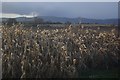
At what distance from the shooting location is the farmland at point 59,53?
7.10 m

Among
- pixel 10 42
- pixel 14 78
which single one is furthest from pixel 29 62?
pixel 10 42

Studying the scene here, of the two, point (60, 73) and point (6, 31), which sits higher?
point (6, 31)

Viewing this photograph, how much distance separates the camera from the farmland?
7.10 m

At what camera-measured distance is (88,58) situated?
324 inches

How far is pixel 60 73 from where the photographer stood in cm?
711

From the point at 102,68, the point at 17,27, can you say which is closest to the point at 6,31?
the point at 17,27

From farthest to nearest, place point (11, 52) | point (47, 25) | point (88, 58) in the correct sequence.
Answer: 1. point (47, 25)
2. point (88, 58)
3. point (11, 52)

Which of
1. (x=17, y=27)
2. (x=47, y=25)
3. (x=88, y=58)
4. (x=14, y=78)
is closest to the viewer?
(x=14, y=78)

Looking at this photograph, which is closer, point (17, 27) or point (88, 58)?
point (88, 58)

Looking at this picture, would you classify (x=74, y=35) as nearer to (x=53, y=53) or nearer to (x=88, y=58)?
(x=88, y=58)

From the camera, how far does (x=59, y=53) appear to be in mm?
7480

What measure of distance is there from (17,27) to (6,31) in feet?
1.50

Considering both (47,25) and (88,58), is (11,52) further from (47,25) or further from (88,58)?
(47,25)

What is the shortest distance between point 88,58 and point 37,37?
1194 mm
